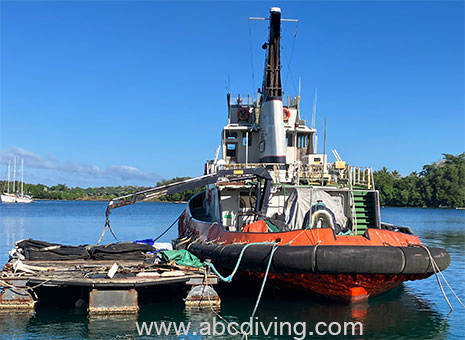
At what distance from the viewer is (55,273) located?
42.5 feet

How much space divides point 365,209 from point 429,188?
97.0 meters

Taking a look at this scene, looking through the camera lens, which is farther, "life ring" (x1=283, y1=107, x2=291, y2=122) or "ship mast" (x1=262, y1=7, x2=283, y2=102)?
"life ring" (x1=283, y1=107, x2=291, y2=122)

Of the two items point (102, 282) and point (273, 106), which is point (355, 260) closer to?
point (102, 282)

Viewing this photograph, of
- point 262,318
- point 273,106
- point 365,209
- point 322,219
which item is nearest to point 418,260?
point 322,219

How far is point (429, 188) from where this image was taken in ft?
344

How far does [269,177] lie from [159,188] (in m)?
3.83

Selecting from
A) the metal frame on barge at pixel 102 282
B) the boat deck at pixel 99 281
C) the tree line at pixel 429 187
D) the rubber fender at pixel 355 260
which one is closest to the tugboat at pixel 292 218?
the rubber fender at pixel 355 260

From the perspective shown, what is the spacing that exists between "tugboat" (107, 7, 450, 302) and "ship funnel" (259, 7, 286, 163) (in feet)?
0.12

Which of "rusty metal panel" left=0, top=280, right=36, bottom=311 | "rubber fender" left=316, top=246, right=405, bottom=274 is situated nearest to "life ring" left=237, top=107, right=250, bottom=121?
"rubber fender" left=316, top=246, right=405, bottom=274

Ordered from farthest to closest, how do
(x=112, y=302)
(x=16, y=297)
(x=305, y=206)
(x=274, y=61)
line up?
(x=274, y=61) < (x=305, y=206) < (x=16, y=297) < (x=112, y=302)

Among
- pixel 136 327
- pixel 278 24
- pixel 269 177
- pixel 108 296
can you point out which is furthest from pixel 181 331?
pixel 278 24

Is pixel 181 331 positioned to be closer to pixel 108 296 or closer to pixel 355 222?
pixel 108 296

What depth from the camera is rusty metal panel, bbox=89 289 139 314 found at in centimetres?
1193

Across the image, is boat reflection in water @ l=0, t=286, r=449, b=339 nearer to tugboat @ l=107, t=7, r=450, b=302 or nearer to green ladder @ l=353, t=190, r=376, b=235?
tugboat @ l=107, t=7, r=450, b=302
